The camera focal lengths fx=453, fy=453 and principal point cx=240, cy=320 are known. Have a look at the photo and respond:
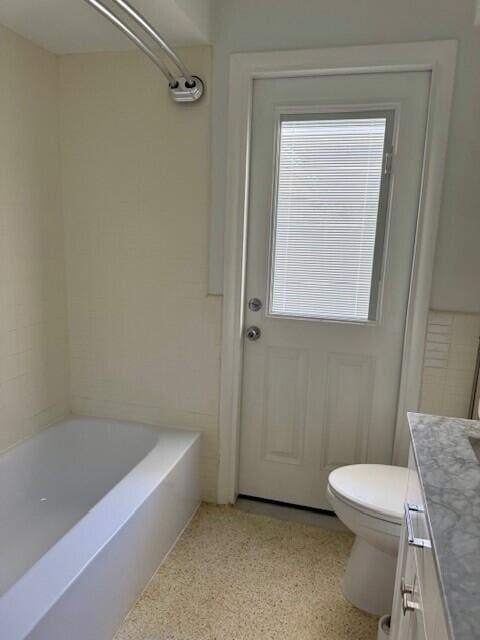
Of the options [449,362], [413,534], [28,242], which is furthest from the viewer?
[28,242]

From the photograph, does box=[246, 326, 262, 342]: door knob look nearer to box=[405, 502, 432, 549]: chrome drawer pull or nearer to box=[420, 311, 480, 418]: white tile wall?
box=[420, 311, 480, 418]: white tile wall

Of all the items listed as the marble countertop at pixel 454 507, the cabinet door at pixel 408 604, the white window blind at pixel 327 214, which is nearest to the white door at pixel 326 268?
the white window blind at pixel 327 214

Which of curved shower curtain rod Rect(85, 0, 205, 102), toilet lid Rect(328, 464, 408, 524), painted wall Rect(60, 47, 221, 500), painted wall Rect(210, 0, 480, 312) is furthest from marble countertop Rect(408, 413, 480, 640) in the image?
curved shower curtain rod Rect(85, 0, 205, 102)

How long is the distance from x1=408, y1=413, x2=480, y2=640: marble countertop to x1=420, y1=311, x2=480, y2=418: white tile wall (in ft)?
2.27

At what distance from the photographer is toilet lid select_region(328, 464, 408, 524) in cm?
149

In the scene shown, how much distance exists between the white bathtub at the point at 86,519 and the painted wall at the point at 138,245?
0.57 ft

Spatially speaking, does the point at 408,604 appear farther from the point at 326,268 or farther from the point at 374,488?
the point at 326,268

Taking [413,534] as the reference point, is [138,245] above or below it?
above

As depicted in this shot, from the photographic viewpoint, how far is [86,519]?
148 cm

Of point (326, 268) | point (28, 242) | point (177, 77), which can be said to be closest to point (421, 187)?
point (326, 268)

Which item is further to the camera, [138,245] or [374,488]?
[138,245]

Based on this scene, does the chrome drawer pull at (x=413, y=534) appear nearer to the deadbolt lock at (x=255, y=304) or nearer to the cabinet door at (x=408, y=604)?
the cabinet door at (x=408, y=604)

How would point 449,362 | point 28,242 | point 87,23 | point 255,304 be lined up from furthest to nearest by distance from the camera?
point 255,304 < point 28,242 < point 449,362 < point 87,23

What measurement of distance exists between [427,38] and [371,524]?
1758 mm
